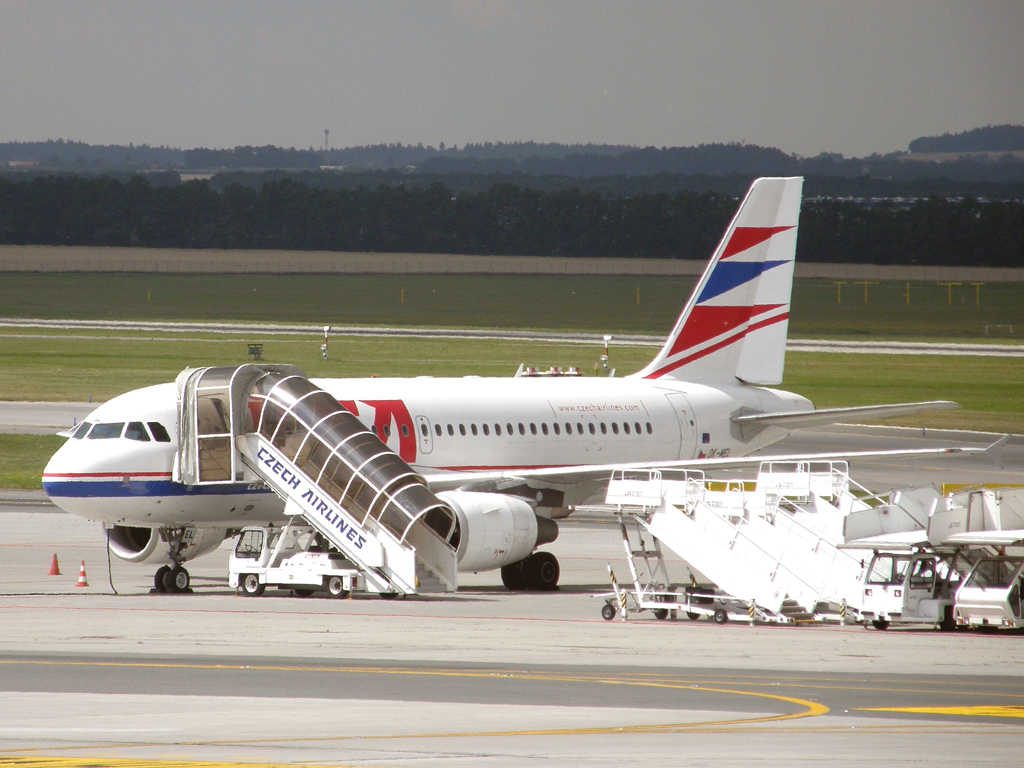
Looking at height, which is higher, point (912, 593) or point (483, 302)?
point (483, 302)

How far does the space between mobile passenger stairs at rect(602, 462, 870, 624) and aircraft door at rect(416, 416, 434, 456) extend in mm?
5845

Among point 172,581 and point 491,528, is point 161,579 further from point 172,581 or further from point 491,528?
point 491,528

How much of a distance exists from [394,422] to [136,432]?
568cm

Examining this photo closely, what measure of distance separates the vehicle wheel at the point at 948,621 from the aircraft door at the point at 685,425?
12.9 metres

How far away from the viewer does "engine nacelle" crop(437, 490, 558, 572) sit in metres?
29.0

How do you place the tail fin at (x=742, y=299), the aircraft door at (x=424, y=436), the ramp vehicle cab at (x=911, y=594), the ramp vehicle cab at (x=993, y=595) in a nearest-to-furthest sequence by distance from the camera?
the ramp vehicle cab at (x=993, y=595)
the ramp vehicle cab at (x=911, y=594)
the aircraft door at (x=424, y=436)
the tail fin at (x=742, y=299)

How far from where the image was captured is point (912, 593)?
2572 centimetres

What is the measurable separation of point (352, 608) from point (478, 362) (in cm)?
6588

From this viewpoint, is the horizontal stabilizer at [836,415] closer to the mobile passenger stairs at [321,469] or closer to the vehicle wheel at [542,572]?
the vehicle wheel at [542,572]

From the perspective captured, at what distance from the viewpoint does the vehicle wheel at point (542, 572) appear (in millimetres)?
32219

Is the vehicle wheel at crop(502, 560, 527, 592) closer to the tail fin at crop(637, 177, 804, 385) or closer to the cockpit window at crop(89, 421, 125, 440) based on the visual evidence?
the cockpit window at crop(89, 421, 125, 440)

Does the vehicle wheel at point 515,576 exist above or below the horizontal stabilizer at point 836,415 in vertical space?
below

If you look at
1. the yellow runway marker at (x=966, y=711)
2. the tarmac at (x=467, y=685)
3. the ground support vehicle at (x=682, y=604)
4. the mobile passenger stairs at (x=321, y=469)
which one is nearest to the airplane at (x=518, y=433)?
the mobile passenger stairs at (x=321, y=469)

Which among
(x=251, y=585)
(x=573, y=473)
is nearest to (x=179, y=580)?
(x=251, y=585)
